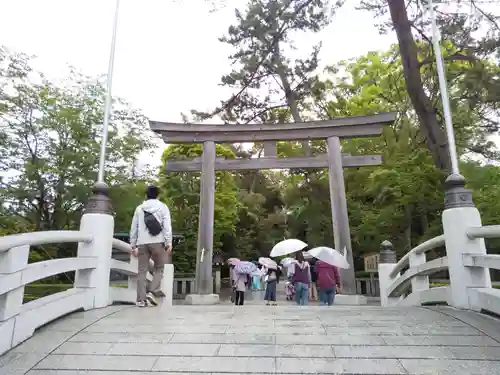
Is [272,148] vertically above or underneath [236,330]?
above

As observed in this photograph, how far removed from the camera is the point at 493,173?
13.1 meters

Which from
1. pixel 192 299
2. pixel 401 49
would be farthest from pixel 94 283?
pixel 401 49

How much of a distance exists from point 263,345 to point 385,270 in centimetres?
556

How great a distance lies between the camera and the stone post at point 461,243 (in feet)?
14.4

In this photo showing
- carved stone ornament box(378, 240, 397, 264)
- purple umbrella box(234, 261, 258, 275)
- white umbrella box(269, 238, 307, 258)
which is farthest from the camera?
white umbrella box(269, 238, 307, 258)

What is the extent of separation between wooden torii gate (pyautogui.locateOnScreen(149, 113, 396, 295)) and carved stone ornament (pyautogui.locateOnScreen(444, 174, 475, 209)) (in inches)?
240

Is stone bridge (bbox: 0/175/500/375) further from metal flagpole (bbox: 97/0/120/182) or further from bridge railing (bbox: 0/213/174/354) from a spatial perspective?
metal flagpole (bbox: 97/0/120/182)

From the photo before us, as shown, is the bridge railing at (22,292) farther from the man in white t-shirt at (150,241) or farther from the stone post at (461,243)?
the stone post at (461,243)

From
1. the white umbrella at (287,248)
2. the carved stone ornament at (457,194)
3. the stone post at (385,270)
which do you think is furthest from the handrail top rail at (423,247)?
the white umbrella at (287,248)

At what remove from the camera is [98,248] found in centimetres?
497

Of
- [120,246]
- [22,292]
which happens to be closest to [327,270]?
[120,246]

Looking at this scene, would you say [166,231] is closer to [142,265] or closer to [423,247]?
[142,265]

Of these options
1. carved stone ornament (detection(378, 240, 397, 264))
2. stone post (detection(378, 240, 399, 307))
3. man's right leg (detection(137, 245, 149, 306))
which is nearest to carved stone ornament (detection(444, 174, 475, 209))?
stone post (detection(378, 240, 399, 307))

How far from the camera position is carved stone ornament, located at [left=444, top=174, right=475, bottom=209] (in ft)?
15.3
